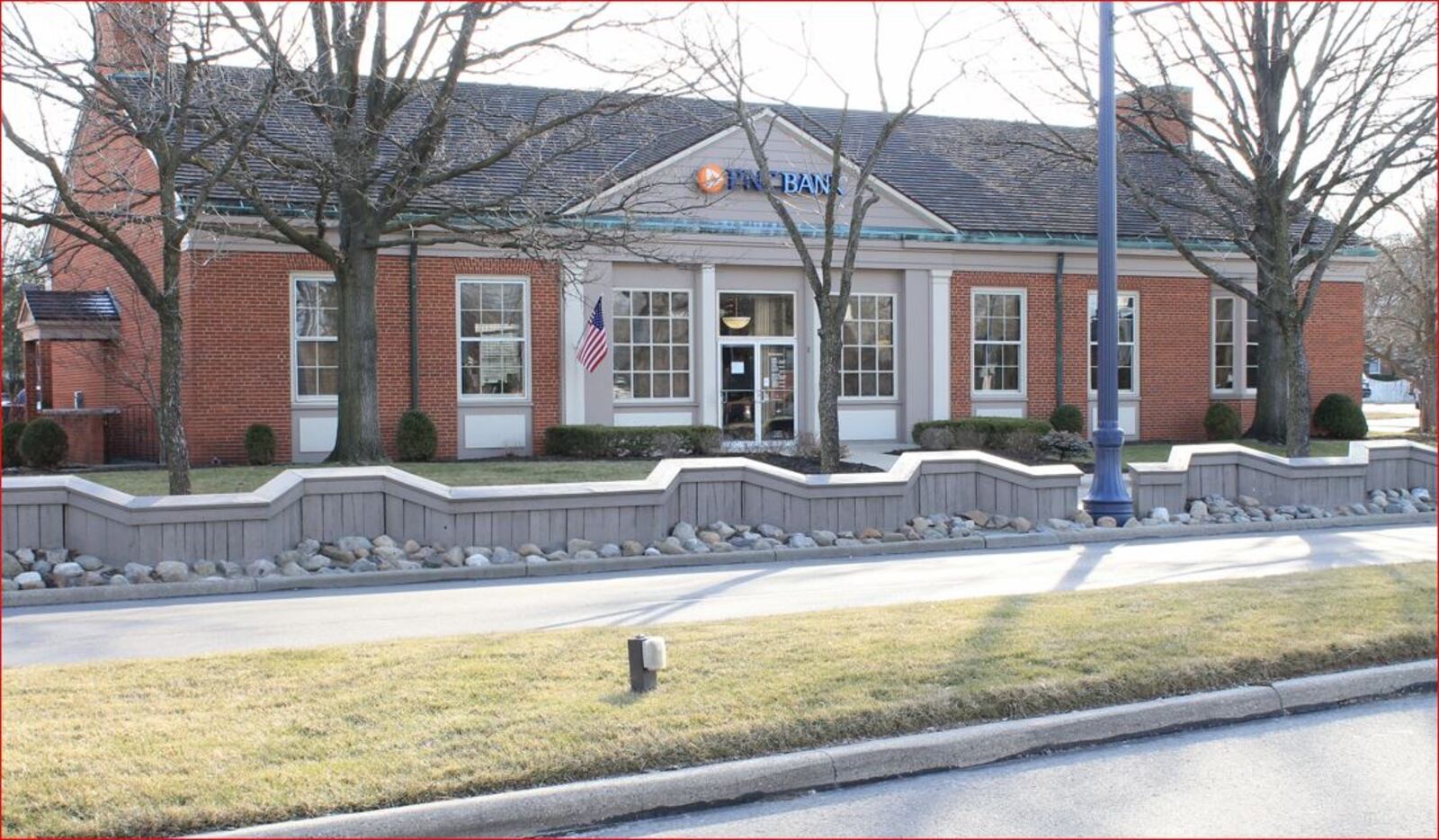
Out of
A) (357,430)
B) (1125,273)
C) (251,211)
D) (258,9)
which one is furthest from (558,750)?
(1125,273)

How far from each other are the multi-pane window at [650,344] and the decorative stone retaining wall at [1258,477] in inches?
423

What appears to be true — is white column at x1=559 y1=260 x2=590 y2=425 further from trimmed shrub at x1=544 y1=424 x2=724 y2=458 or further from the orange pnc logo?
the orange pnc logo

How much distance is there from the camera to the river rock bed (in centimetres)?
1168

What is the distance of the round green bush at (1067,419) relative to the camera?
27031mm

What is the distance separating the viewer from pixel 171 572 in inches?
461

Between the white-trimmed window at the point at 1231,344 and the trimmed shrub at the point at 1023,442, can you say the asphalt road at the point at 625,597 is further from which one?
the white-trimmed window at the point at 1231,344

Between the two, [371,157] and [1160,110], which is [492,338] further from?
[1160,110]

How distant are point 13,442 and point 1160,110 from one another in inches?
977

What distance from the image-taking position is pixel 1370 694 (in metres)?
7.61

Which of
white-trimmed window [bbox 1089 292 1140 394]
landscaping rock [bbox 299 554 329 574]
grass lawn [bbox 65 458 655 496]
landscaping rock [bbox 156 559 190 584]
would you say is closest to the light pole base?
grass lawn [bbox 65 458 655 496]

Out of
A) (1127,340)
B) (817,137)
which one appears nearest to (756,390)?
(817,137)

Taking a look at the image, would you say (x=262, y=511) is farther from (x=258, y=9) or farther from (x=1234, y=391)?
(x=1234, y=391)

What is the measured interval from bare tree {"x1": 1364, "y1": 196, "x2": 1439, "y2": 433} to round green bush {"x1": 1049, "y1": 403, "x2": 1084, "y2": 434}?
407 inches

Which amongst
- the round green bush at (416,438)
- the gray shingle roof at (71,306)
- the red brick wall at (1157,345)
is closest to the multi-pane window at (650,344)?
the round green bush at (416,438)
